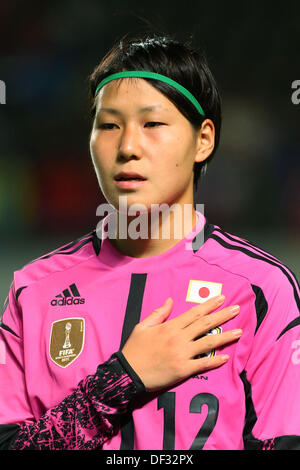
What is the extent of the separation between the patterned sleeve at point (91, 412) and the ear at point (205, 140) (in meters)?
0.55

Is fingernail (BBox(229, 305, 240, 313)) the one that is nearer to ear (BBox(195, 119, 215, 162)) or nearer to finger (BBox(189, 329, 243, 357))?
finger (BBox(189, 329, 243, 357))

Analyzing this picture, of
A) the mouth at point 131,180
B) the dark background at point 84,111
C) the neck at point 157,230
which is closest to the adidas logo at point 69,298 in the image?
the neck at point 157,230

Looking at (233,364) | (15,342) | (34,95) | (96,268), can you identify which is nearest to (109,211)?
(96,268)

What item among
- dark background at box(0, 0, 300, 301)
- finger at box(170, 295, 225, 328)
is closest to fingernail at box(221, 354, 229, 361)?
finger at box(170, 295, 225, 328)

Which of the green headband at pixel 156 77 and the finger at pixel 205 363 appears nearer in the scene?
the finger at pixel 205 363

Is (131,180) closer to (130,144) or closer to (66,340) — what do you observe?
(130,144)

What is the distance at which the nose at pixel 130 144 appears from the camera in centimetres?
138

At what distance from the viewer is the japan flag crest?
1.42 m

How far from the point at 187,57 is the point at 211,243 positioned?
0.46 m

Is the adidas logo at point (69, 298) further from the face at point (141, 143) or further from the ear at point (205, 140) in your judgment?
the ear at point (205, 140)

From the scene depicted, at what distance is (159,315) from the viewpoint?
138 cm

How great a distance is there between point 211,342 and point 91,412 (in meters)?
0.30

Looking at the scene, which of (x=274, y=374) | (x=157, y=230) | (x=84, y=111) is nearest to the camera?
(x=274, y=374)

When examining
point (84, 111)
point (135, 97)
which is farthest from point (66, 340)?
point (84, 111)
